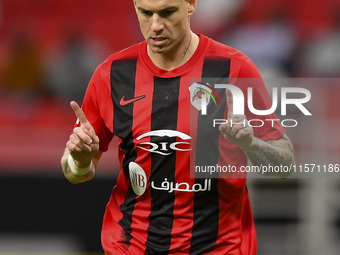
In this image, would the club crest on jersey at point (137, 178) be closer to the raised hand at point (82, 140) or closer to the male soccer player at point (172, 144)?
the male soccer player at point (172, 144)

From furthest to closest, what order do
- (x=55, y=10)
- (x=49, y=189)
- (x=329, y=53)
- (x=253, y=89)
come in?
(x=55, y=10)
(x=329, y=53)
(x=49, y=189)
(x=253, y=89)

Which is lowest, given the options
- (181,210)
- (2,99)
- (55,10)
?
(181,210)

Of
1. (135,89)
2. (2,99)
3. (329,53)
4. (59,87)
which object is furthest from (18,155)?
(329,53)

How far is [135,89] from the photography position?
7.80 ft

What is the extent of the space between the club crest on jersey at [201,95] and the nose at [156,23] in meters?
0.32

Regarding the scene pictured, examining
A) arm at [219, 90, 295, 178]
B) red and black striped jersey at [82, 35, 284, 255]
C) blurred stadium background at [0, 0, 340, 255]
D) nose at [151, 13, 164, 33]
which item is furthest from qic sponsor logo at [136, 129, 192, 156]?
blurred stadium background at [0, 0, 340, 255]

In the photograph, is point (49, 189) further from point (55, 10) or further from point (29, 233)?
point (55, 10)

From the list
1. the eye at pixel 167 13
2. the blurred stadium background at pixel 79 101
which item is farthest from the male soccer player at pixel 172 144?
the blurred stadium background at pixel 79 101

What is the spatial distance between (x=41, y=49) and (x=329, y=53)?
4080mm

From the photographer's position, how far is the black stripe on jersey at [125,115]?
7.70ft

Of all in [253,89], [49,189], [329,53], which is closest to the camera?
[253,89]

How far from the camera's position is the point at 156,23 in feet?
7.02

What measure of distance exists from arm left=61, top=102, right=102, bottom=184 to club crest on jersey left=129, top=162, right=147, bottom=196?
7.7 inches

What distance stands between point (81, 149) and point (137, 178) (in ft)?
1.04
